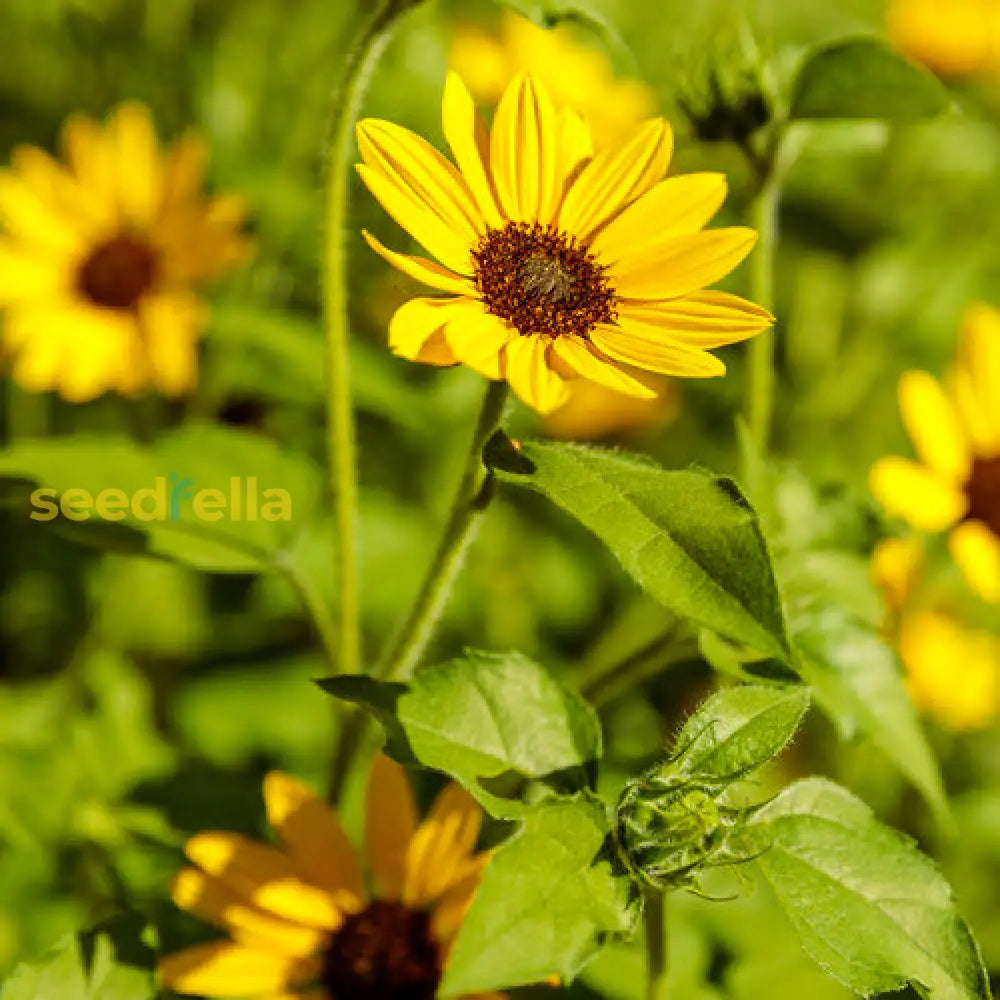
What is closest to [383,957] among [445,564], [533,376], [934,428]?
[445,564]

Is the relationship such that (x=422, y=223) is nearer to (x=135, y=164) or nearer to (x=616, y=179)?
(x=616, y=179)

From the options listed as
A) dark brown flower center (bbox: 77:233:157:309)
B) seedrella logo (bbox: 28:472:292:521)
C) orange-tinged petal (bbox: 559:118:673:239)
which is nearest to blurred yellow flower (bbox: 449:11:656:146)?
dark brown flower center (bbox: 77:233:157:309)

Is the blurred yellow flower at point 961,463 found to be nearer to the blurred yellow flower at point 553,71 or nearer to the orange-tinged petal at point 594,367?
the orange-tinged petal at point 594,367

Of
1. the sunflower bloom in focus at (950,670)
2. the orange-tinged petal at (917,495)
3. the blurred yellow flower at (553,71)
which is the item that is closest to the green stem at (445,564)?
the orange-tinged petal at (917,495)

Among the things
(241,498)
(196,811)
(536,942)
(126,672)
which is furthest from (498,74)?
(536,942)

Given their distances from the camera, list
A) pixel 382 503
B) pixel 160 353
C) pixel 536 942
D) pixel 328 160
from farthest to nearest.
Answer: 1. pixel 382 503
2. pixel 160 353
3. pixel 328 160
4. pixel 536 942

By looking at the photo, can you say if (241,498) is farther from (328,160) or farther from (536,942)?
(536,942)
